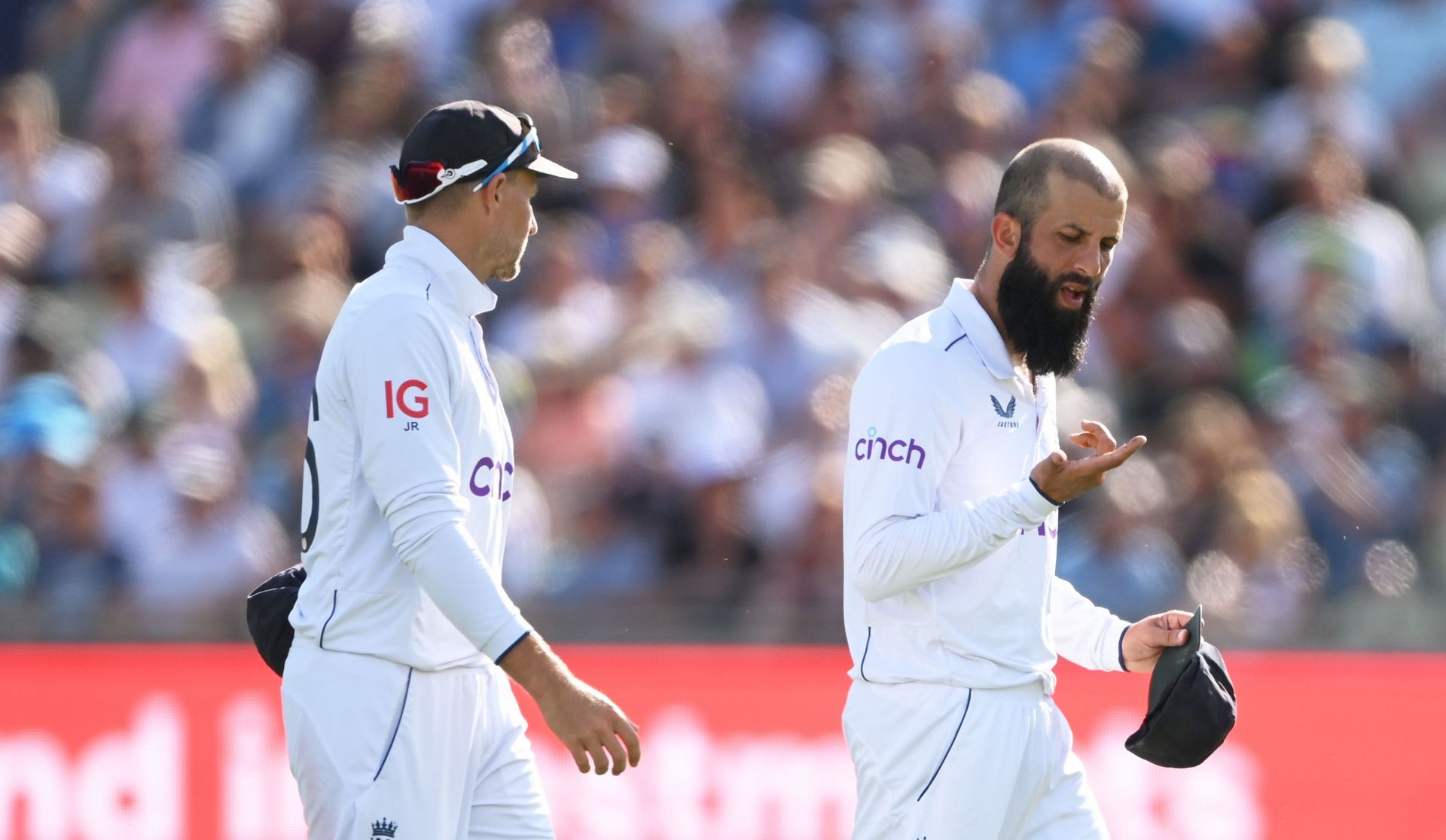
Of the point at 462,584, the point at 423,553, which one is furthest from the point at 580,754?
the point at 423,553

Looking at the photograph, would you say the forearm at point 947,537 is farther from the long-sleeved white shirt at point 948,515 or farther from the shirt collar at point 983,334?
the shirt collar at point 983,334

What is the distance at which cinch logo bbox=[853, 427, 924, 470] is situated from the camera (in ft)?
15.2

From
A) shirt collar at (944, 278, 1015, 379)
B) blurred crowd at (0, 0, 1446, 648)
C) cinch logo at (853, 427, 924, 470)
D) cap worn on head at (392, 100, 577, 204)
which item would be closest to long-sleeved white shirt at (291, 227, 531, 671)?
cap worn on head at (392, 100, 577, 204)

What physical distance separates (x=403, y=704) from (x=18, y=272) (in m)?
6.91

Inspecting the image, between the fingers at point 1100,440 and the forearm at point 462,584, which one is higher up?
the fingers at point 1100,440

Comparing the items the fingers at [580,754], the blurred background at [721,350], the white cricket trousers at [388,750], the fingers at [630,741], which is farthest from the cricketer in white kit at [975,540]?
the blurred background at [721,350]

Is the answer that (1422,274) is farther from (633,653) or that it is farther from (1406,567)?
(633,653)

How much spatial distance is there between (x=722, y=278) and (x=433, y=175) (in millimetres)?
5663

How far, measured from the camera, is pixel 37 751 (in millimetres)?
7816

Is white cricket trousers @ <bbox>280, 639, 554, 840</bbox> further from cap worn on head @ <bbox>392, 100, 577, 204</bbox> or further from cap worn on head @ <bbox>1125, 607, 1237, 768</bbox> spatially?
cap worn on head @ <bbox>1125, 607, 1237, 768</bbox>

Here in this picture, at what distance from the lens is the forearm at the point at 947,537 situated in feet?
14.8

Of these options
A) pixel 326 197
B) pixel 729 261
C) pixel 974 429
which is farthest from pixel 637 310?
pixel 974 429

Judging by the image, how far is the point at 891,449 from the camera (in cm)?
464

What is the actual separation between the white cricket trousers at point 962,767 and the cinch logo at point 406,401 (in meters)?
1.19
